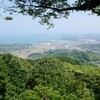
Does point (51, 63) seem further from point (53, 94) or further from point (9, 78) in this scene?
point (53, 94)

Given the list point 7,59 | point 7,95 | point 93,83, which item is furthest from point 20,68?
point 93,83

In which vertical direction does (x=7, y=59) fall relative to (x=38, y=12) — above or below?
below

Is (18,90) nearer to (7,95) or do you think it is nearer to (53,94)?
(7,95)

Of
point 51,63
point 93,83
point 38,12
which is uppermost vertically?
point 38,12

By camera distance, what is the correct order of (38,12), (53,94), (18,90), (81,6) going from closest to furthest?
(81,6)
(38,12)
(53,94)
(18,90)

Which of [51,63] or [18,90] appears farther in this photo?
[51,63]

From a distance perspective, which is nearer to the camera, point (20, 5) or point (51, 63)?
point (20, 5)

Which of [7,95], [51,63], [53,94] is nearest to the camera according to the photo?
[53,94]

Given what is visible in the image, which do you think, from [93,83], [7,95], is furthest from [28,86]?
[93,83]

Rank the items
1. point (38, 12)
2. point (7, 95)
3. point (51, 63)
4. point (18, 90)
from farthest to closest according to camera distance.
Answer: point (51, 63) < point (18, 90) < point (7, 95) < point (38, 12)
